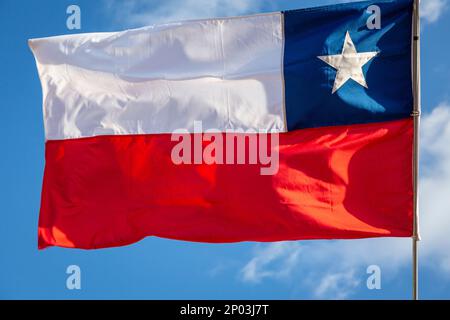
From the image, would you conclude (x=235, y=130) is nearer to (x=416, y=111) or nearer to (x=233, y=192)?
(x=233, y=192)

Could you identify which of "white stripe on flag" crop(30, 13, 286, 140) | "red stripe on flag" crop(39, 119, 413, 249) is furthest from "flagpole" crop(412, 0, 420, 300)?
"white stripe on flag" crop(30, 13, 286, 140)

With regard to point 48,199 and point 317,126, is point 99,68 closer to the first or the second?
point 48,199

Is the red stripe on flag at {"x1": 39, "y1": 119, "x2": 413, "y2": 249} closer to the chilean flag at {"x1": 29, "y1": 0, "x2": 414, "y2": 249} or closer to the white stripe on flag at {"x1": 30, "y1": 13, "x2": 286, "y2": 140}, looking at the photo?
the chilean flag at {"x1": 29, "y1": 0, "x2": 414, "y2": 249}

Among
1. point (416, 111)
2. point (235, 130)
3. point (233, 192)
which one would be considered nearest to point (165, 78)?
point (235, 130)

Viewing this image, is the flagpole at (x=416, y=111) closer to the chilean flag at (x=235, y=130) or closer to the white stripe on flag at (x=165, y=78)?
the chilean flag at (x=235, y=130)

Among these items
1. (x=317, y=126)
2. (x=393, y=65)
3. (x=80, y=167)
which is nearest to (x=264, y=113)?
(x=317, y=126)
